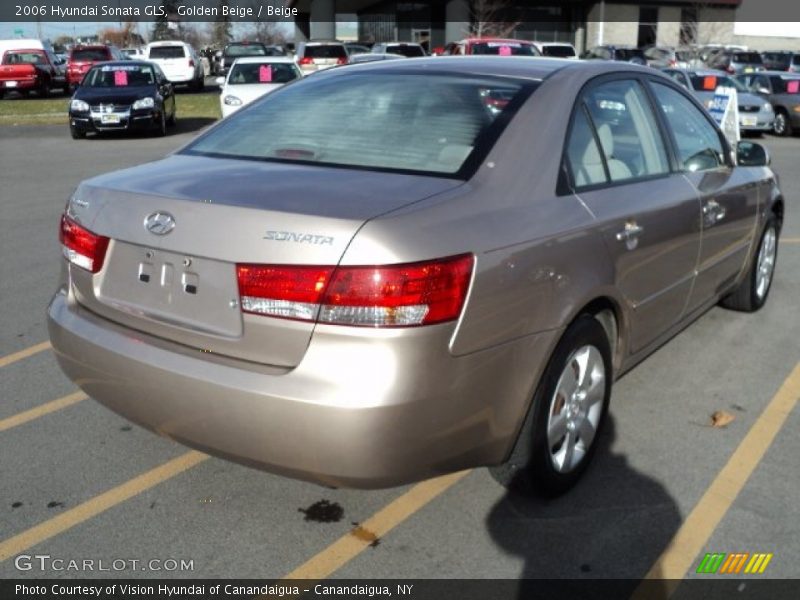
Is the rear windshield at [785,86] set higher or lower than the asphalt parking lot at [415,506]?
higher

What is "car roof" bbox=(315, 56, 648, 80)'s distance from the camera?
367cm

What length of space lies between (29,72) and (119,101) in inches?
552

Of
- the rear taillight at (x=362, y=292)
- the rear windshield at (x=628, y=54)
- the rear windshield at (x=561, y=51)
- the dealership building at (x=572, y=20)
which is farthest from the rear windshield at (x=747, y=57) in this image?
the rear taillight at (x=362, y=292)

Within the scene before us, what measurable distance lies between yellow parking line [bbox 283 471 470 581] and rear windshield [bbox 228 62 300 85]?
1530cm

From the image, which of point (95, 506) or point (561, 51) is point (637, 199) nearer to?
point (95, 506)

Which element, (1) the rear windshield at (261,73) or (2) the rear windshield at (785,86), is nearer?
(1) the rear windshield at (261,73)

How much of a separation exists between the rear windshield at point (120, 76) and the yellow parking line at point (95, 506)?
1605cm

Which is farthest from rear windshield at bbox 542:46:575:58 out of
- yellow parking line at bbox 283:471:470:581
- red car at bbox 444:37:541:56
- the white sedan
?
yellow parking line at bbox 283:471:470:581

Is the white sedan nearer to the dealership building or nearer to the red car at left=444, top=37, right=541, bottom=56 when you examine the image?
the red car at left=444, top=37, right=541, bottom=56

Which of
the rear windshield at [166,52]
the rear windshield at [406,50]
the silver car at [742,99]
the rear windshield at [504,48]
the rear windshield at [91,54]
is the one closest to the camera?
the silver car at [742,99]

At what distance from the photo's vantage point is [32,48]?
1247 inches

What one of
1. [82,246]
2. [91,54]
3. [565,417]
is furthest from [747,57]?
[82,246]

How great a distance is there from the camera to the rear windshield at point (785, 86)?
67.4ft

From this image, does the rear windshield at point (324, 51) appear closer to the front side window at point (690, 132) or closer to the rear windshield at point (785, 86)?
the rear windshield at point (785, 86)
